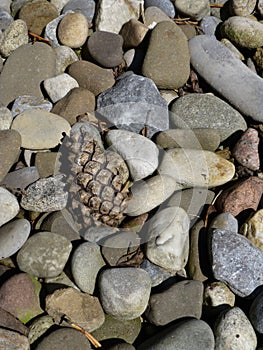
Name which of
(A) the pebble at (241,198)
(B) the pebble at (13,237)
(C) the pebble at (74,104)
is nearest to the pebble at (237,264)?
(A) the pebble at (241,198)

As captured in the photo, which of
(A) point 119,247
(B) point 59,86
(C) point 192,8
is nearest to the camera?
(A) point 119,247

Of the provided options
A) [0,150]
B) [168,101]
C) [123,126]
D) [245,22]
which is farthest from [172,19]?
[0,150]

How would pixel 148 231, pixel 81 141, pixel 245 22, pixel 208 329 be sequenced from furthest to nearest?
pixel 245 22 < pixel 81 141 < pixel 148 231 < pixel 208 329

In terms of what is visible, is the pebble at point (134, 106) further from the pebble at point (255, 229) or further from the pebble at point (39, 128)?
the pebble at point (255, 229)

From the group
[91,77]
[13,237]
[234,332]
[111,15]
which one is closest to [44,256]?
[13,237]

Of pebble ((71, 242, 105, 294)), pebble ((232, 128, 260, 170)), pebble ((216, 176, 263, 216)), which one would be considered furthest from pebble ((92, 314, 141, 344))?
pebble ((232, 128, 260, 170))

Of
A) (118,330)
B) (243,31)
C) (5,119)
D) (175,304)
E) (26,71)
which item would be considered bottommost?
(118,330)

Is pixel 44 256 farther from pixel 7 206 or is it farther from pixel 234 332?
pixel 234 332

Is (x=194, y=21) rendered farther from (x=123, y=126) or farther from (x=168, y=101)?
(x=123, y=126)
